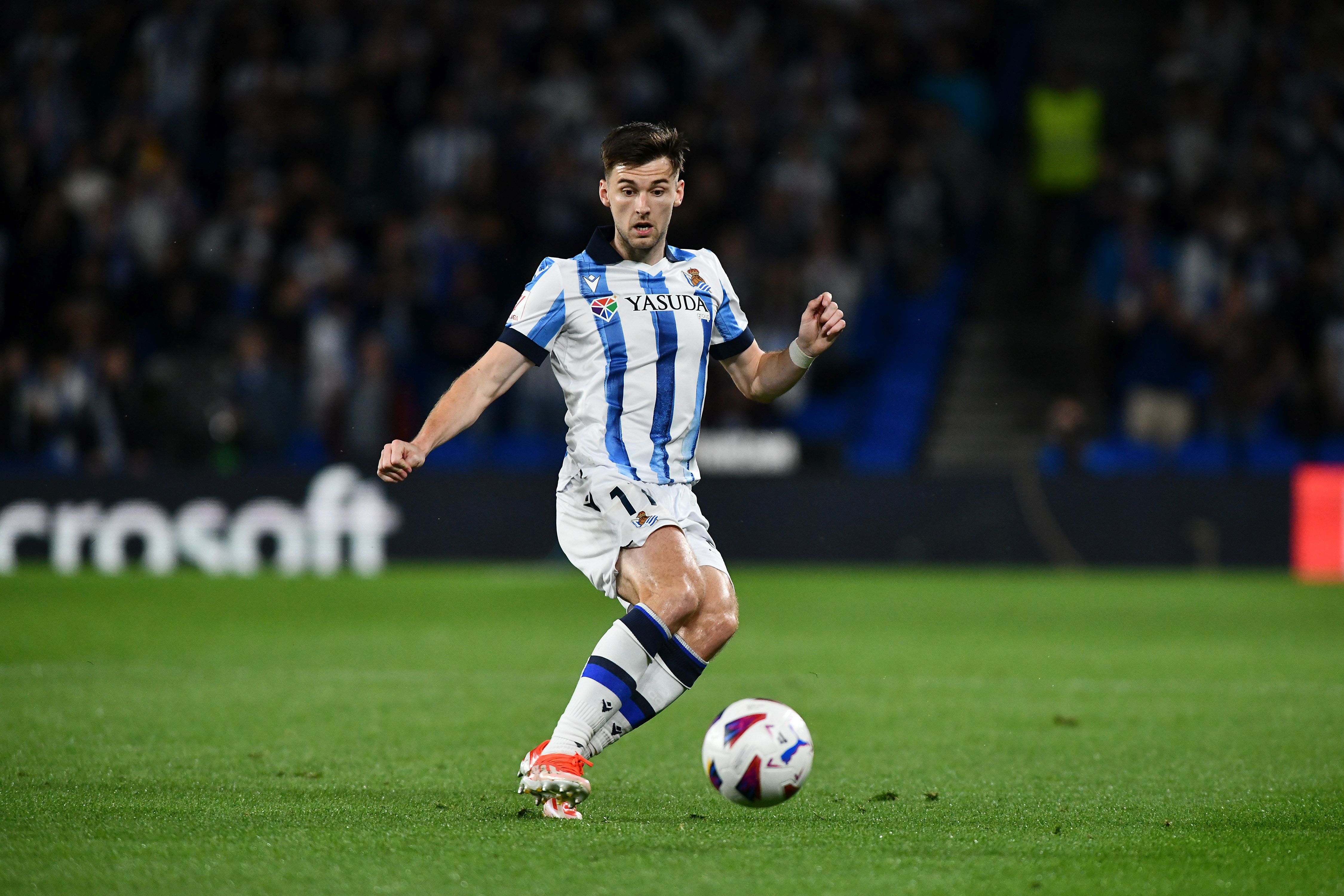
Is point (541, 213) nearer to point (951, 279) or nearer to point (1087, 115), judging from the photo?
point (951, 279)

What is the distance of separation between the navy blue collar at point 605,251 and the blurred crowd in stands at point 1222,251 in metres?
10.5

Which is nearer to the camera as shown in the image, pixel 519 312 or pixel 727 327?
pixel 519 312

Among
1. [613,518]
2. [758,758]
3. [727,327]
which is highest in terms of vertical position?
[727,327]

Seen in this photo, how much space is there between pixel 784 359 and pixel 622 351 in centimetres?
57

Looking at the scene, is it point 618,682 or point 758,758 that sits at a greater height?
point 618,682

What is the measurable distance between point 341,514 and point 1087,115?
355 inches

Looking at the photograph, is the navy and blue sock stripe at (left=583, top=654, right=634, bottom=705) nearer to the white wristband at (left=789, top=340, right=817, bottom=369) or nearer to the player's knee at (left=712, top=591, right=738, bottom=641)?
the player's knee at (left=712, top=591, right=738, bottom=641)

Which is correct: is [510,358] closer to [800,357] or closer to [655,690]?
[800,357]

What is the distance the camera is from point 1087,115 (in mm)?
Answer: 17141

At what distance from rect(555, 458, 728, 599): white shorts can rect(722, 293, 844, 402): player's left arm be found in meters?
0.47

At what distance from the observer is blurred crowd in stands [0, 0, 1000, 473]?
1580cm

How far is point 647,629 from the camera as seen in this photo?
480 cm

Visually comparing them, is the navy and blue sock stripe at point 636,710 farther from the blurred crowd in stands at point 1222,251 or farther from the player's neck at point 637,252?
the blurred crowd in stands at point 1222,251

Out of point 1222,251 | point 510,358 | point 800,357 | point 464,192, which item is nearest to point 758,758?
point 800,357
